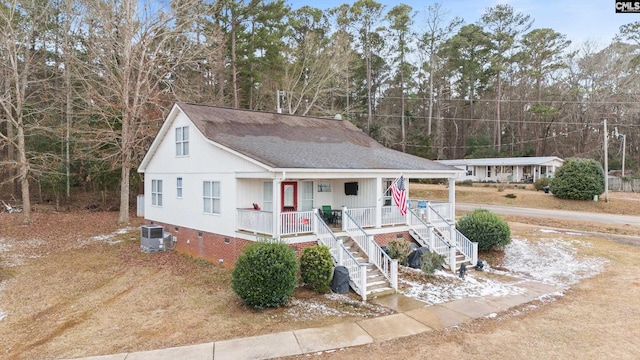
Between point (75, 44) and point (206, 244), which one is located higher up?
point (75, 44)

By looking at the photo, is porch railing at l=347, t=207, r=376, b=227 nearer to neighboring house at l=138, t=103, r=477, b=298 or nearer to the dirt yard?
neighboring house at l=138, t=103, r=477, b=298

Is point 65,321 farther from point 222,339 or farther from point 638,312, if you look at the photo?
point 638,312

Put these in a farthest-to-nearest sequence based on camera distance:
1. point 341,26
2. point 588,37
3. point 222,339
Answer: point 588,37 → point 341,26 → point 222,339

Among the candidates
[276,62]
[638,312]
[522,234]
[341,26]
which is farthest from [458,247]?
[341,26]

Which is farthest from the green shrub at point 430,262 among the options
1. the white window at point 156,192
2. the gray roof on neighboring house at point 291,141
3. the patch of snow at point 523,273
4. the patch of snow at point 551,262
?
the white window at point 156,192

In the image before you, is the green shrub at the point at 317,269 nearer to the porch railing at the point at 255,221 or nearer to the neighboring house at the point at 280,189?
the neighboring house at the point at 280,189

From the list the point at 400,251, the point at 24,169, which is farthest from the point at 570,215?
the point at 24,169

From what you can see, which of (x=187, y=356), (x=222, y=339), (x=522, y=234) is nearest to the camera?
(x=187, y=356)
